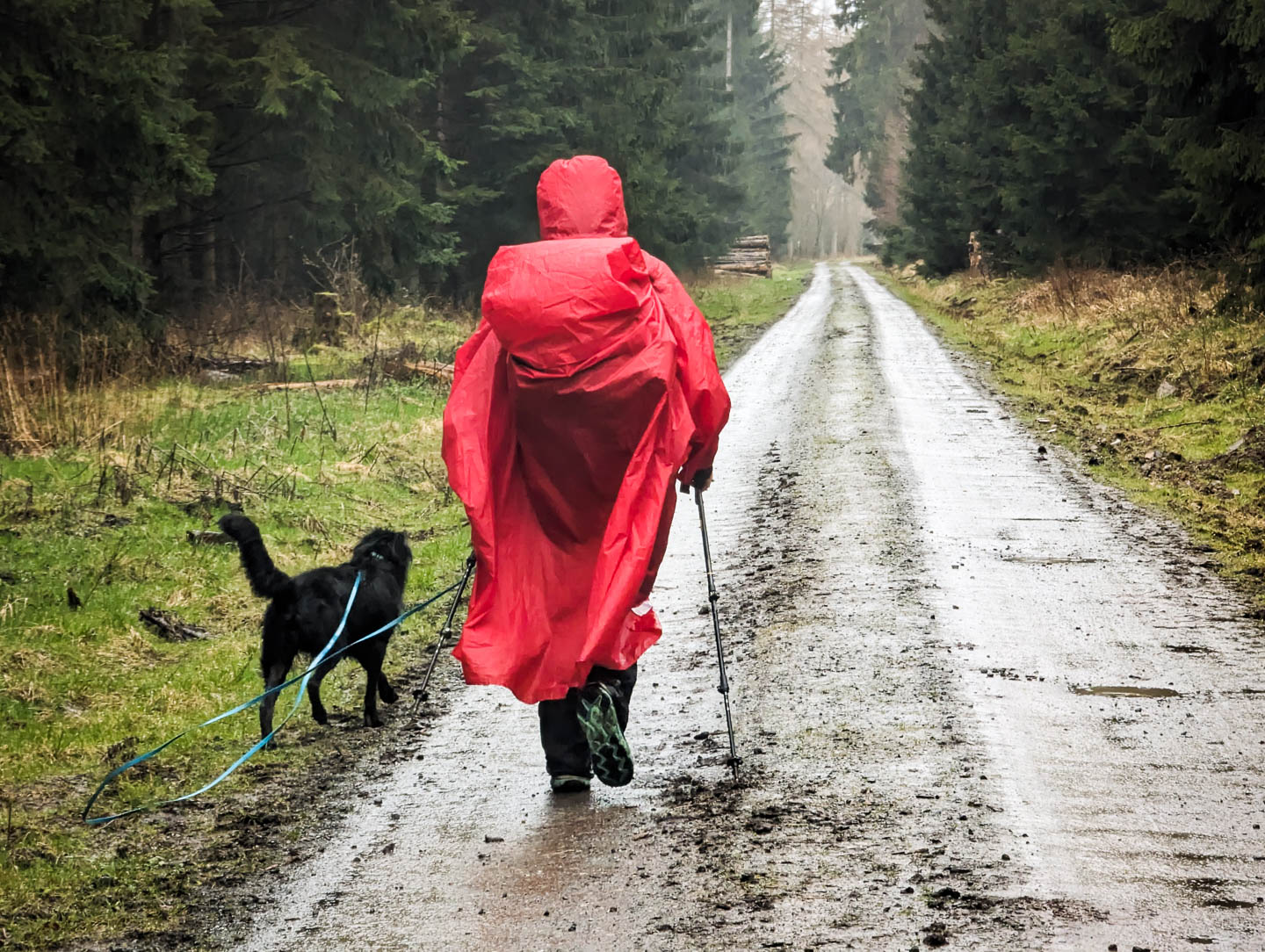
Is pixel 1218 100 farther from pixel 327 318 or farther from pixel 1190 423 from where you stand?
pixel 327 318

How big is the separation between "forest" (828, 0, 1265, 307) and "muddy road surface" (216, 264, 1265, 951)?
6.38m

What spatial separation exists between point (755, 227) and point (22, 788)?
215ft

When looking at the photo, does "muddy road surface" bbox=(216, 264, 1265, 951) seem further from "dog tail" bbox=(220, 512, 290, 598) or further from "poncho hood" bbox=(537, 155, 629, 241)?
"poncho hood" bbox=(537, 155, 629, 241)

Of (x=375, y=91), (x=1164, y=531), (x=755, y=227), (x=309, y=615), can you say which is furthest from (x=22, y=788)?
(x=755, y=227)

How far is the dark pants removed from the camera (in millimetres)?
5051

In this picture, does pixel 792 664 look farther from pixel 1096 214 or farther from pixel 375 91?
pixel 1096 214

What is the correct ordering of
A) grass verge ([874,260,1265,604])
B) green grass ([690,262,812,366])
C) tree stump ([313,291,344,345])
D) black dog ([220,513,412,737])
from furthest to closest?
green grass ([690,262,812,366])
tree stump ([313,291,344,345])
grass verge ([874,260,1265,604])
black dog ([220,513,412,737])

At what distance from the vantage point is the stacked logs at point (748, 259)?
5197 centimetres

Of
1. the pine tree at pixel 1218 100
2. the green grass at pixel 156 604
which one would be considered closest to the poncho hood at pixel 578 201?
the green grass at pixel 156 604

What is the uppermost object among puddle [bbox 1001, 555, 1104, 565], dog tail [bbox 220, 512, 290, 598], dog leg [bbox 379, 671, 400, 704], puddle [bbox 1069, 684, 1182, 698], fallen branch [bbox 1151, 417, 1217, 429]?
dog tail [bbox 220, 512, 290, 598]

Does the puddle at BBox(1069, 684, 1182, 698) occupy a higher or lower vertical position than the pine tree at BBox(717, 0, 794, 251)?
lower

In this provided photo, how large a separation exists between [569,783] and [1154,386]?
12729 mm

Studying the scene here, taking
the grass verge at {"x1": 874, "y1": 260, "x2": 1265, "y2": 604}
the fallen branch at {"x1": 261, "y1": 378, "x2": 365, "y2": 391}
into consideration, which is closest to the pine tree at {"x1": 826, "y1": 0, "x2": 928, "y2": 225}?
the grass verge at {"x1": 874, "y1": 260, "x2": 1265, "y2": 604}

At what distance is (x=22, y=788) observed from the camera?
5.34 m
